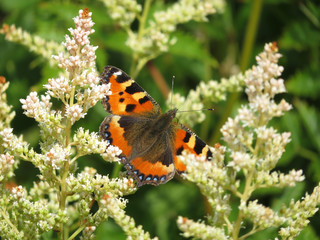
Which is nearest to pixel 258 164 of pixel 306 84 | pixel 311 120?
pixel 311 120

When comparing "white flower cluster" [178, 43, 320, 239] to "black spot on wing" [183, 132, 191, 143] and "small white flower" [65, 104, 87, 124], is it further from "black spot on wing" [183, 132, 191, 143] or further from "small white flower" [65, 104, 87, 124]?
"black spot on wing" [183, 132, 191, 143]

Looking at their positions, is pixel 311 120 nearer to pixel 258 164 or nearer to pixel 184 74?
pixel 184 74

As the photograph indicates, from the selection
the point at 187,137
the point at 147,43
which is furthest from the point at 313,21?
the point at 187,137

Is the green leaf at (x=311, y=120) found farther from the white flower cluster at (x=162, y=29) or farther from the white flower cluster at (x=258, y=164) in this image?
the white flower cluster at (x=258, y=164)

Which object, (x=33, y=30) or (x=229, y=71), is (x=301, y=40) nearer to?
(x=229, y=71)

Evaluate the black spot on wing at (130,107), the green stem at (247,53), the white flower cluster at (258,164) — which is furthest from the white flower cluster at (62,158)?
the green stem at (247,53)

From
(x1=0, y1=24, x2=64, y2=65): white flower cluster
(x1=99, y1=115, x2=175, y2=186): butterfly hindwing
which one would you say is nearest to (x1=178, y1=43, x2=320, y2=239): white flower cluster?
(x1=99, y1=115, x2=175, y2=186): butterfly hindwing
